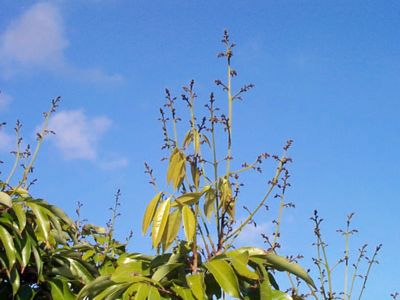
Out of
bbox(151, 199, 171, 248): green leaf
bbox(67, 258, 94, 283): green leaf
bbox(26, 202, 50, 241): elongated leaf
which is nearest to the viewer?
bbox(151, 199, 171, 248): green leaf

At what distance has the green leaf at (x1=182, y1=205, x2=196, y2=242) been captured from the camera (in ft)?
7.00

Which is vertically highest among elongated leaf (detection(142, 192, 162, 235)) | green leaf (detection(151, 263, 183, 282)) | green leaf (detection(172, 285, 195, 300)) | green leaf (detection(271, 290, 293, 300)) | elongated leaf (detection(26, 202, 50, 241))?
elongated leaf (detection(26, 202, 50, 241))

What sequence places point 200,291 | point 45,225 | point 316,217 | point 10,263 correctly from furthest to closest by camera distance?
point 316,217 < point 45,225 < point 10,263 < point 200,291

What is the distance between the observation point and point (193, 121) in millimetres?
2383

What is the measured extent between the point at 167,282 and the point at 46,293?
0.67 metres

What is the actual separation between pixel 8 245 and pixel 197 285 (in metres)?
0.76

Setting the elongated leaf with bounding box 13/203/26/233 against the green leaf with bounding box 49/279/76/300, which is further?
the green leaf with bounding box 49/279/76/300

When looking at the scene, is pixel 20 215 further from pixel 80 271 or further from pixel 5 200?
pixel 80 271

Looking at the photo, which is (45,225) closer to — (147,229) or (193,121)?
(147,229)

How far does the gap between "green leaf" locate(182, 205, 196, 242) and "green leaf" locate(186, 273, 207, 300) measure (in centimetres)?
15

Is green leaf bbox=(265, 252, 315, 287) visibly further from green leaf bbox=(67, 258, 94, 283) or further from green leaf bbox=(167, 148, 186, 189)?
green leaf bbox=(67, 258, 94, 283)

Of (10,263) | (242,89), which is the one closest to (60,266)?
(10,263)

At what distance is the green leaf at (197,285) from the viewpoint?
2088 mm

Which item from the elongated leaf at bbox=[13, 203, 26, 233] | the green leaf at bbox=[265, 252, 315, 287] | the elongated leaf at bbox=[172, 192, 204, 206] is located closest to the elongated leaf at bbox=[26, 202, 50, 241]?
the elongated leaf at bbox=[13, 203, 26, 233]
